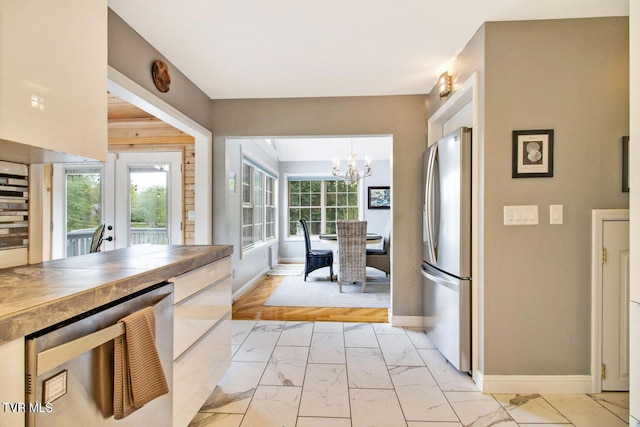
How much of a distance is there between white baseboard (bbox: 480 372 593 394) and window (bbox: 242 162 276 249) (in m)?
3.41

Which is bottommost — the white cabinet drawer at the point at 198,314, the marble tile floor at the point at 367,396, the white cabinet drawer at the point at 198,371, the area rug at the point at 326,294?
the marble tile floor at the point at 367,396

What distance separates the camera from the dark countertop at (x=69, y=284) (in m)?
0.69

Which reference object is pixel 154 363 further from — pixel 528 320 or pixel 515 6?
pixel 515 6

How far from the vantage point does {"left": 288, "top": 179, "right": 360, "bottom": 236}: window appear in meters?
6.88

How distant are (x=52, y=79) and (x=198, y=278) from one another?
1.02 m

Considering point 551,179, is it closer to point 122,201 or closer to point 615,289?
point 615,289

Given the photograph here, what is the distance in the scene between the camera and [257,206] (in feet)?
17.3

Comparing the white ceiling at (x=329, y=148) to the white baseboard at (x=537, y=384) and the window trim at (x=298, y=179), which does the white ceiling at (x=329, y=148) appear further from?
the white baseboard at (x=537, y=384)

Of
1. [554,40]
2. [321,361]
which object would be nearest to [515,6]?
[554,40]

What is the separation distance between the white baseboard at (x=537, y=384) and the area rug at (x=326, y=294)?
1.69m

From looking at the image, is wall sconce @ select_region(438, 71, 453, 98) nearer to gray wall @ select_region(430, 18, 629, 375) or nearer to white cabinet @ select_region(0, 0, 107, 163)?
gray wall @ select_region(430, 18, 629, 375)

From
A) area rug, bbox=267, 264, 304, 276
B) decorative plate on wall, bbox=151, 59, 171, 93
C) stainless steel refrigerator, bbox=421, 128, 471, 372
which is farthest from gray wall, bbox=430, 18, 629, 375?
area rug, bbox=267, 264, 304, 276

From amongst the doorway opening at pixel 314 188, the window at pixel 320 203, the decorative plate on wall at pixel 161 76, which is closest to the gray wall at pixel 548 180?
the decorative plate on wall at pixel 161 76

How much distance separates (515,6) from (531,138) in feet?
2.68
